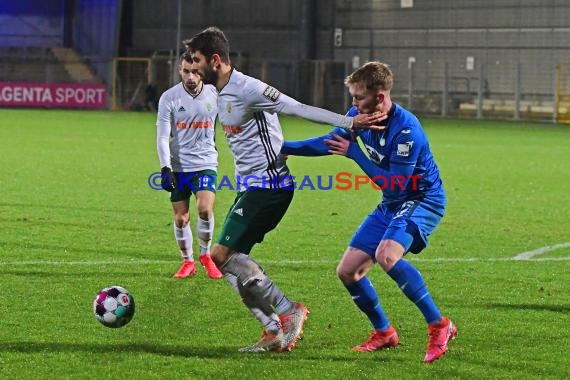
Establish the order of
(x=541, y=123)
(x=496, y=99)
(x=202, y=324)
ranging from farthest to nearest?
(x=496, y=99)
(x=541, y=123)
(x=202, y=324)

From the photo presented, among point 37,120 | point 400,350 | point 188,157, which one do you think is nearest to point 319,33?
point 37,120

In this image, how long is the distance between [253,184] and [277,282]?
2.56m

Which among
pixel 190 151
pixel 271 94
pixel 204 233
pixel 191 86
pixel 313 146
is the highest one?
pixel 191 86

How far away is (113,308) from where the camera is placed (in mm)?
7535

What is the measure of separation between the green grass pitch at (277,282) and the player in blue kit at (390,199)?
10.1 inches

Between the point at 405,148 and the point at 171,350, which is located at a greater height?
the point at 405,148

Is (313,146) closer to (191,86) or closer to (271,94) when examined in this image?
(271,94)

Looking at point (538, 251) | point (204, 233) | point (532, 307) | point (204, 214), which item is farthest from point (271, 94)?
point (538, 251)

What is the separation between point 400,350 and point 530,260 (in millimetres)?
4205

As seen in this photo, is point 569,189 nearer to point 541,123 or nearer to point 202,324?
point 202,324

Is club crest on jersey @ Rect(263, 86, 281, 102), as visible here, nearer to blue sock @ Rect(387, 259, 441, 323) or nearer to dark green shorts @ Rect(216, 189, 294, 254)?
dark green shorts @ Rect(216, 189, 294, 254)

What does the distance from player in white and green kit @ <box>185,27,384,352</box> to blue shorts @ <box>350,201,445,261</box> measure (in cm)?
54

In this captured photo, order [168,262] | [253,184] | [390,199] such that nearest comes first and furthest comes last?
[390,199], [253,184], [168,262]

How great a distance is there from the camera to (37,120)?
118 feet
